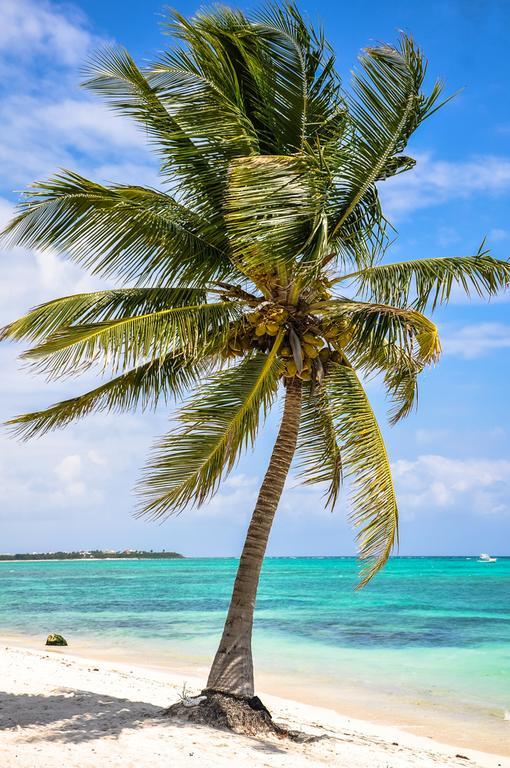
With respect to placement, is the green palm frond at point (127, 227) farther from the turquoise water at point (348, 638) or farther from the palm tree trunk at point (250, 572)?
the turquoise water at point (348, 638)

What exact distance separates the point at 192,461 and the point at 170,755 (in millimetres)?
2540

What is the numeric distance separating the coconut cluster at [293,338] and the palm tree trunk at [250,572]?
0.89 feet

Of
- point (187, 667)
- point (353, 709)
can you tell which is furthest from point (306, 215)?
point (187, 667)

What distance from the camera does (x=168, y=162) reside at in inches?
316

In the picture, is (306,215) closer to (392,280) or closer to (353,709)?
(392,280)

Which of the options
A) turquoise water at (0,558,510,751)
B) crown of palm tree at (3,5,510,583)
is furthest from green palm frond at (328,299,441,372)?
turquoise water at (0,558,510,751)

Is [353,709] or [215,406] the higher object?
[215,406]

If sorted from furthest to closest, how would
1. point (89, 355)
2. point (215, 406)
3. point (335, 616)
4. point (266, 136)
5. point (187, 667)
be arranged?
1. point (335, 616)
2. point (187, 667)
3. point (266, 136)
4. point (215, 406)
5. point (89, 355)

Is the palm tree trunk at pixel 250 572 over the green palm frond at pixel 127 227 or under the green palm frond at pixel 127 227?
under

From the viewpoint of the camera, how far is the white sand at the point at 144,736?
6.07m

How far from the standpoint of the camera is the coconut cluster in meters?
7.83

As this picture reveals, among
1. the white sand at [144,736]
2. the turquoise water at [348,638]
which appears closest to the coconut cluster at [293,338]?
the white sand at [144,736]

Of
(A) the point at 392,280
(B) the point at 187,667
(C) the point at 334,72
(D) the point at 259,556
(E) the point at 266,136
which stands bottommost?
(B) the point at 187,667

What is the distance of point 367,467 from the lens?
774 cm
